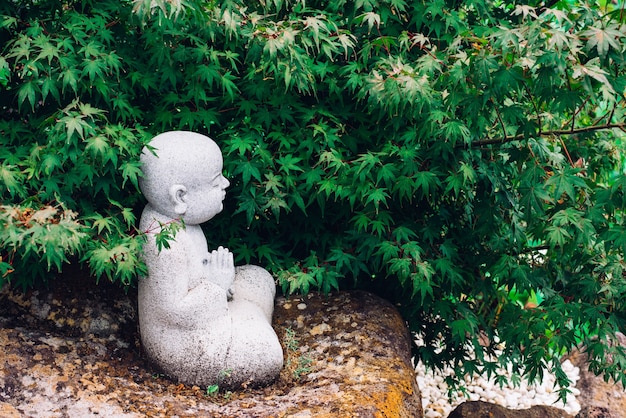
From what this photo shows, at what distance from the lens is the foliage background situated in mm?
4902

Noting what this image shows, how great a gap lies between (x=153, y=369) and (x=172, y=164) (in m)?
1.45

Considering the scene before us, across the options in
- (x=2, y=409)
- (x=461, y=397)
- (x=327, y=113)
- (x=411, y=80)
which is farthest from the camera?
(x=461, y=397)

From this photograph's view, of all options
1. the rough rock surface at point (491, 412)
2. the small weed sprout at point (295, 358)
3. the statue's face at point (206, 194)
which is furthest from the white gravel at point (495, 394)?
the statue's face at point (206, 194)

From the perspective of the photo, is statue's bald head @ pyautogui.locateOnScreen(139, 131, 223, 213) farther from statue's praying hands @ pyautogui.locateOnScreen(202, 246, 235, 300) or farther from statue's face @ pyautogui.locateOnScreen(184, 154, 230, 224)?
statue's praying hands @ pyautogui.locateOnScreen(202, 246, 235, 300)

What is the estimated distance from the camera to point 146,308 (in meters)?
5.30

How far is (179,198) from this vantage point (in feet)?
17.1

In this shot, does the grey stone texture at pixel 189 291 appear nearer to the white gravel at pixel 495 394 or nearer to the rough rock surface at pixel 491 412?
the rough rock surface at pixel 491 412

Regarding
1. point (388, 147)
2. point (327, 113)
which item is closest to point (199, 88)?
point (327, 113)

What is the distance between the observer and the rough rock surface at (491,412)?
6035 mm

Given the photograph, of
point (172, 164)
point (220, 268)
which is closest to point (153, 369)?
point (220, 268)

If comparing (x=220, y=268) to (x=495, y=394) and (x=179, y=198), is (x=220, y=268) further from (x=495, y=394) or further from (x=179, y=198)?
(x=495, y=394)

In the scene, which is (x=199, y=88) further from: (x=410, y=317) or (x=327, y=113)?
(x=410, y=317)

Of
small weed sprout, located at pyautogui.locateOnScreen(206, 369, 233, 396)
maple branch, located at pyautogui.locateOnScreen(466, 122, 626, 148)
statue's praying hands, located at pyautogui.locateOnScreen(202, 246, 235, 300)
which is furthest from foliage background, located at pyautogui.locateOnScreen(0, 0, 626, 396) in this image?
small weed sprout, located at pyautogui.locateOnScreen(206, 369, 233, 396)

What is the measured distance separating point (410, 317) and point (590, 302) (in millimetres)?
1427
